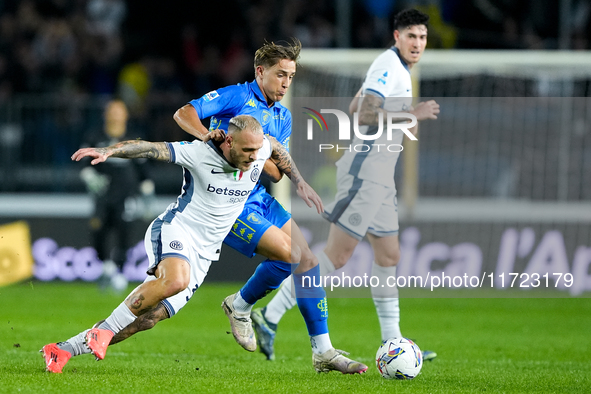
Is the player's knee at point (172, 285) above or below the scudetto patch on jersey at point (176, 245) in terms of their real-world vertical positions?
below

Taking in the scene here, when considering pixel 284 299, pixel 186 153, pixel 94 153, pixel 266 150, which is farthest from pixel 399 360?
pixel 94 153

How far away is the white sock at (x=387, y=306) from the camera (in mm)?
6695

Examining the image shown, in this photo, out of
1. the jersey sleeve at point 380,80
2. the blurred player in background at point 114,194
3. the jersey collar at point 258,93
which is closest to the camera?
the jersey collar at point 258,93

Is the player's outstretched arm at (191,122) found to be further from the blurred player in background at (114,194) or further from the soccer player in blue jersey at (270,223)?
the blurred player in background at (114,194)

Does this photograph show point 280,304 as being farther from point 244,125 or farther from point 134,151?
point 134,151

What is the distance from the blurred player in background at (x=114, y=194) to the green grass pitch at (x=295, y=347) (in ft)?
1.90

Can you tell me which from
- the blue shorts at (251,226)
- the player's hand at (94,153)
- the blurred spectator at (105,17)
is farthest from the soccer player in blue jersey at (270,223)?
the blurred spectator at (105,17)

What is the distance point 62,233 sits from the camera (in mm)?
12539

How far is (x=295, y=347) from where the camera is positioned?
25.7 feet

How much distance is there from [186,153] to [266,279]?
48.1 inches

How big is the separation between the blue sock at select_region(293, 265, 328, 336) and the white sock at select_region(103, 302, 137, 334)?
3.89 feet

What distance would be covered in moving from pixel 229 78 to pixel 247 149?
388 inches

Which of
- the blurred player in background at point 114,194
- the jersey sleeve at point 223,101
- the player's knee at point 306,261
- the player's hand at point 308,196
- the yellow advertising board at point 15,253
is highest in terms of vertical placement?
the jersey sleeve at point 223,101

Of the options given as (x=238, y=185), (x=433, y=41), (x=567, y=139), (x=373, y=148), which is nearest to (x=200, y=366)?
(x=238, y=185)
